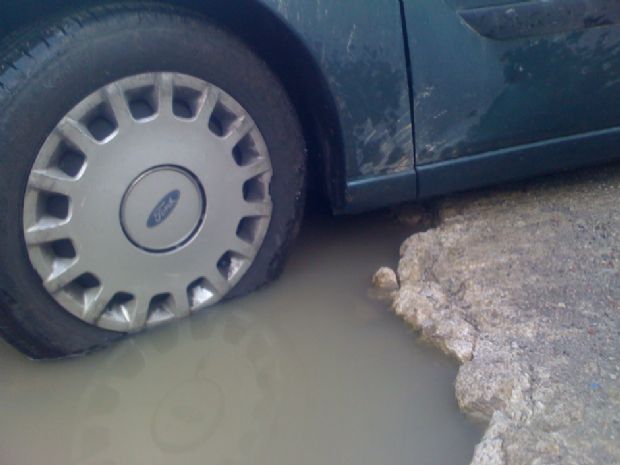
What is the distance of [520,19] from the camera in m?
2.13

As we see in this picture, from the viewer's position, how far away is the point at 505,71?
2.16 metres

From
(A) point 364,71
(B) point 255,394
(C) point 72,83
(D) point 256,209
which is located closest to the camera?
(C) point 72,83

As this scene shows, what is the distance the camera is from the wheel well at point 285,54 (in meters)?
1.77

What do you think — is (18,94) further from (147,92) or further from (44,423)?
(44,423)

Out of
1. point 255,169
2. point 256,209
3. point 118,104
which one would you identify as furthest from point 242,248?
point 118,104

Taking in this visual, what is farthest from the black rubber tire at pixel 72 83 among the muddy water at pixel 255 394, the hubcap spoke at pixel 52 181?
the muddy water at pixel 255 394

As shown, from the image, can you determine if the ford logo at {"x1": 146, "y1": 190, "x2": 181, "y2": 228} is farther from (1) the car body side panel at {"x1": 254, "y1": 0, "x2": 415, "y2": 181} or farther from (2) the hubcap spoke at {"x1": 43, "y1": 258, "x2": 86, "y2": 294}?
(1) the car body side panel at {"x1": 254, "y1": 0, "x2": 415, "y2": 181}

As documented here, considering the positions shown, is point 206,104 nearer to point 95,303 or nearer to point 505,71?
point 95,303

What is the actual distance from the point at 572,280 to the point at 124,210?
126cm

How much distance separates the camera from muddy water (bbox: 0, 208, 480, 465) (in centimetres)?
172

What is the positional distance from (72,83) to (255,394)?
90cm

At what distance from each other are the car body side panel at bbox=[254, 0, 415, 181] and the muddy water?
0.43m

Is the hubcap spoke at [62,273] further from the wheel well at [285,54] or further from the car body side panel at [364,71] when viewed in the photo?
the car body side panel at [364,71]

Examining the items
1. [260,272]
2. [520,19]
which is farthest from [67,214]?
[520,19]
